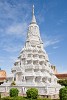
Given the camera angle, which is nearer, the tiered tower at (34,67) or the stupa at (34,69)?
the stupa at (34,69)

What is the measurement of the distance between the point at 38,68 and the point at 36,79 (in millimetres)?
2348

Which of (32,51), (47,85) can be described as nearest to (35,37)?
(32,51)

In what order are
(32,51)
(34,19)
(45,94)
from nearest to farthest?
(45,94), (32,51), (34,19)

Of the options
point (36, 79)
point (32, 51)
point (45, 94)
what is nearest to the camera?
point (45, 94)

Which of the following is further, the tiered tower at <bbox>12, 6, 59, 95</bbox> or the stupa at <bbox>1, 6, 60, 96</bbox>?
the tiered tower at <bbox>12, 6, 59, 95</bbox>

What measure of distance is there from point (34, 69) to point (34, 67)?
0.45m

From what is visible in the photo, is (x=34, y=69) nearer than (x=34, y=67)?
No

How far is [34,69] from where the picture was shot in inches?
2066

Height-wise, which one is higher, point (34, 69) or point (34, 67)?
point (34, 67)

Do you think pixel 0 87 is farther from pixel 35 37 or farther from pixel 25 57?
pixel 35 37

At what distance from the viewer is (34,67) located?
52344mm

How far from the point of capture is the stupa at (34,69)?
163 feet

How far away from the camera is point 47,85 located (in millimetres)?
48469

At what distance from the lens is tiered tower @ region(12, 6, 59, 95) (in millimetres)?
→ 49906
